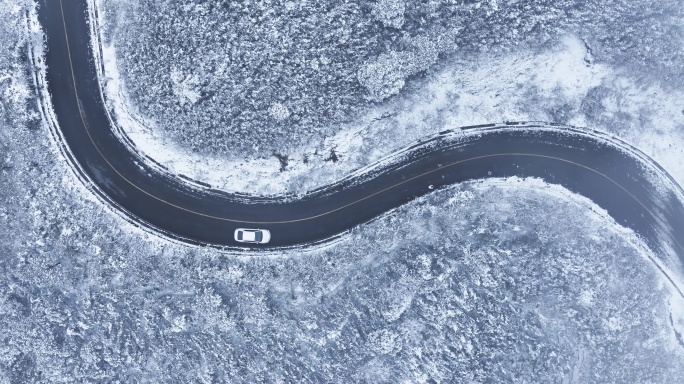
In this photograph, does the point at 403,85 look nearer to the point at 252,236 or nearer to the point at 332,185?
the point at 332,185

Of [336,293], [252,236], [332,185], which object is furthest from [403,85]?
[336,293]

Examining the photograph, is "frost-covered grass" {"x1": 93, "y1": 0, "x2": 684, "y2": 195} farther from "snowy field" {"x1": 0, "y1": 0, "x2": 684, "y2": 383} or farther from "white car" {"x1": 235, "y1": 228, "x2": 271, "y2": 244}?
"white car" {"x1": 235, "y1": 228, "x2": 271, "y2": 244}

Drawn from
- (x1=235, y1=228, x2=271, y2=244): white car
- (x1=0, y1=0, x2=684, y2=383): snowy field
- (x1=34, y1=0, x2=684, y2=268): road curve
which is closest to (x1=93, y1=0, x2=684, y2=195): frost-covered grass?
(x1=0, y1=0, x2=684, y2=383): snowy field

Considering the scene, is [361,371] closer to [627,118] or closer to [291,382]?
[291,382]

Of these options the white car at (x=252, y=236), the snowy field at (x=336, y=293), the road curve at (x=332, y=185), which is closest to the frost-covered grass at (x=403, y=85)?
the snowy field at (x=336, y=293)

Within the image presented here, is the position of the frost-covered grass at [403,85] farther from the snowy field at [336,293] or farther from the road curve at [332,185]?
the road curve at [332,185]

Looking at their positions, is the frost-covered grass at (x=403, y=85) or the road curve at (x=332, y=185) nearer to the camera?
the frost-covered grass at (x=403, y=85)
